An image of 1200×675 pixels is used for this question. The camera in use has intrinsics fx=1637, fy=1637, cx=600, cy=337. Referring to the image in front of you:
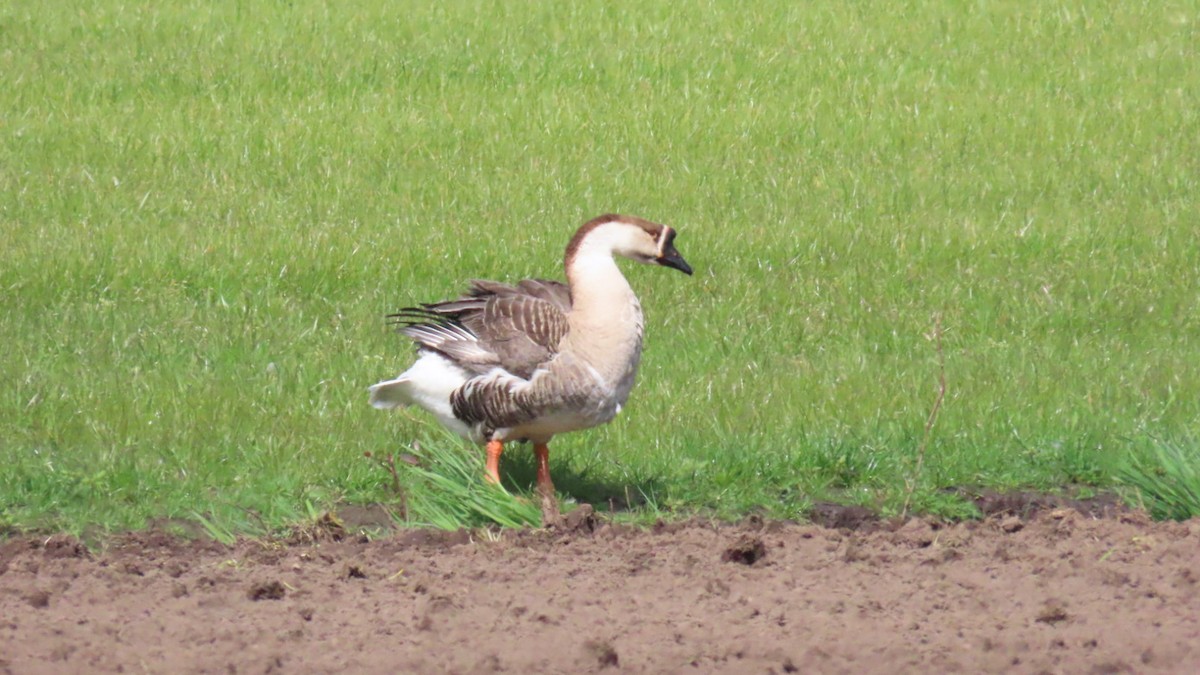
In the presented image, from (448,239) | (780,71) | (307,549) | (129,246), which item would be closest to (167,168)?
(129,246)

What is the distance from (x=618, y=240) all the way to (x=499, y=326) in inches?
23.8

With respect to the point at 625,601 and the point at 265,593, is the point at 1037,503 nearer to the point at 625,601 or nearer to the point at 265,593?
the point at 625,601

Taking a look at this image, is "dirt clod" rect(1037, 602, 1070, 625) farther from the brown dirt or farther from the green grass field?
the green grass field

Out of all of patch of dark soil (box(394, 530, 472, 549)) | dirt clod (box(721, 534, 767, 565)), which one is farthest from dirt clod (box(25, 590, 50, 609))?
dirt clod (box(721, 534, 767, 565))

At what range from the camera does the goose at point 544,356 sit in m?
6.30

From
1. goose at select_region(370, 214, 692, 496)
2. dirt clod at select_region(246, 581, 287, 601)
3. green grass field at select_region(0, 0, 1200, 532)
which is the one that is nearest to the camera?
dirt clod at select_region(246, 581, 287, 601)

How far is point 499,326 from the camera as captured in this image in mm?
6586

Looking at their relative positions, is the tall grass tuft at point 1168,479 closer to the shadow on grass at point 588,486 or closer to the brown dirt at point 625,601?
the brown dirt at point 625,601

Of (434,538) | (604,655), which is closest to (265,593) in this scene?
(434,538)

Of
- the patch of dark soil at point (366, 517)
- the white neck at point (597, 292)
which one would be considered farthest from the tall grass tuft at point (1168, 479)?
the patch of dark soil at point (366, 517)

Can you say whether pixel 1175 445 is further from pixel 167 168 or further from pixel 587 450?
pixel 167 168

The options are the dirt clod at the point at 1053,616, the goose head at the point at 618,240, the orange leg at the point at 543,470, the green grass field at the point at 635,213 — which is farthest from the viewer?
the green grass field at the point at 635,213

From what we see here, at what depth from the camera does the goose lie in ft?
20.7

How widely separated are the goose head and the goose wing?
279mm
